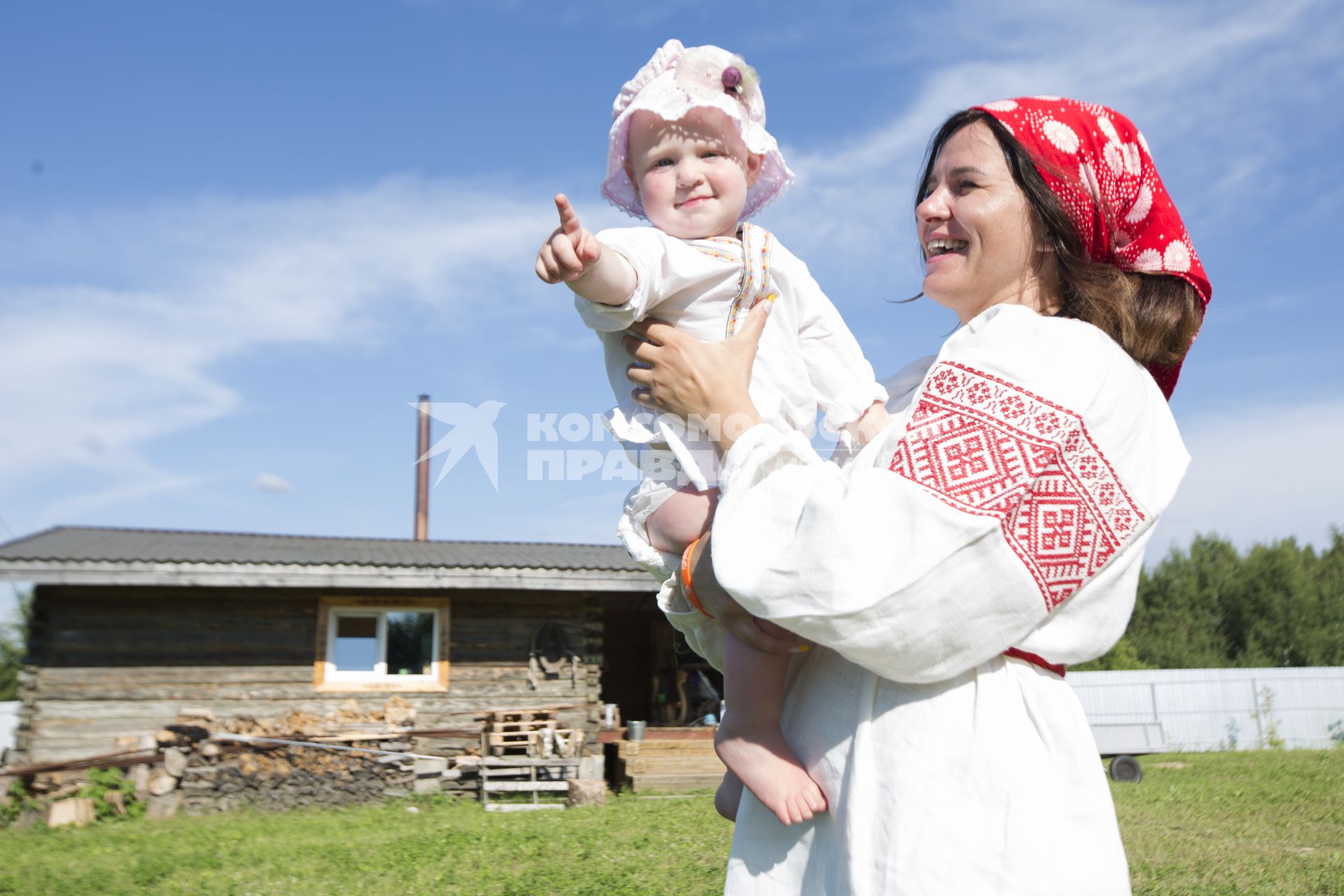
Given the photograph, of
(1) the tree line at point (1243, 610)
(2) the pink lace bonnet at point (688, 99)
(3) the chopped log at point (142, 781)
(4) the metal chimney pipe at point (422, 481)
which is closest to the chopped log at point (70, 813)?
(3) the chopped log at point (142, 781)

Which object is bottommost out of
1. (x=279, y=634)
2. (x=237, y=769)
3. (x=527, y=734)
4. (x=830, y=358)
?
(x=237, y=769)

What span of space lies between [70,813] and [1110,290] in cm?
1287

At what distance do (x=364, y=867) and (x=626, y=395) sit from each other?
769 cm

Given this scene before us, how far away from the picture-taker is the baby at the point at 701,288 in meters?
1.62

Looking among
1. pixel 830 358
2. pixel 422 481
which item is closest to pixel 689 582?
pixel 830 358

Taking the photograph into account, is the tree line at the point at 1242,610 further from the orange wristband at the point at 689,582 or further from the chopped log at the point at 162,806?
the orange wristband at the point at 689,582

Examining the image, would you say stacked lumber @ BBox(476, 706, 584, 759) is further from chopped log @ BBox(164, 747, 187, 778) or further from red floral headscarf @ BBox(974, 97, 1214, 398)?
red floral headscarf @ BBox(974, 97, 1214, 398)

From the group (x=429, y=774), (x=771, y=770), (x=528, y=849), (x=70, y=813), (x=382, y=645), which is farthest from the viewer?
(x=382, y=645)

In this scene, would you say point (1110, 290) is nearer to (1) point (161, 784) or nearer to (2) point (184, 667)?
(1) point (161, 784)

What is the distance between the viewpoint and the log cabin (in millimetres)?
11852

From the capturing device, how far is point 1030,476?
127cm

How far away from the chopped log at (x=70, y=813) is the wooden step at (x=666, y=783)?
6329 mm

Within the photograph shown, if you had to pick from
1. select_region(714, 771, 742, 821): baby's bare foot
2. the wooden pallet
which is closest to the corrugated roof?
the wooden pallet

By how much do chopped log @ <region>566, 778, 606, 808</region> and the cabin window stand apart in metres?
2.48
